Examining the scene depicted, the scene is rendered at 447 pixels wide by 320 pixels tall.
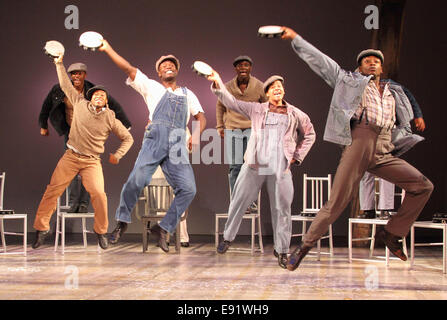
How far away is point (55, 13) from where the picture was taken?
8.41 meters

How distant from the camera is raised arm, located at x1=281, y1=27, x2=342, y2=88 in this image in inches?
157

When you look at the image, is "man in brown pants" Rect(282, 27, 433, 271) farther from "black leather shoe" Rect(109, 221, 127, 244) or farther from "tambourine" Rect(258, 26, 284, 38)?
"black leather shoe" Rect(109, 221, 127, 244)

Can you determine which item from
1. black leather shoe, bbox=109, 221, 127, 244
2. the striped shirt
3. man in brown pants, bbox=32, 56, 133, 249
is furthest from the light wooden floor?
the striped shirt

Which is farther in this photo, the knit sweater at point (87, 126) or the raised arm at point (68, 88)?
the knit sweater at point (87, 126)

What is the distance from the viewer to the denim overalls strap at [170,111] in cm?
467

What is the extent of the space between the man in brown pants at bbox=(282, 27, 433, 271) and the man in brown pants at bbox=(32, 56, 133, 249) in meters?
2.23

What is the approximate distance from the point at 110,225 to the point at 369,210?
4114 mm

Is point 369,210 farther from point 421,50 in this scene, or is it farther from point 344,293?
point 421,50

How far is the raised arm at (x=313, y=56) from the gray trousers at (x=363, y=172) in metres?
0.42

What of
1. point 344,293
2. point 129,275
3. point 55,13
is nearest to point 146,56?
point 55,13

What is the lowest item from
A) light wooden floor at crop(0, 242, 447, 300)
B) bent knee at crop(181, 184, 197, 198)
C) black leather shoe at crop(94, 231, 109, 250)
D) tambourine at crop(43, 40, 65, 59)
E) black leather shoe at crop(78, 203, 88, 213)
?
light wooden floor at crop(0, 242, 447, 300)

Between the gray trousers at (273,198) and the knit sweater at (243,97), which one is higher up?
the knit sweater at (243,97)

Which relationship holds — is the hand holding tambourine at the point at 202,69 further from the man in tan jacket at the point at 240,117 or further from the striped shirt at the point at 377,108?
the man in tan jacket at the point at 240,117

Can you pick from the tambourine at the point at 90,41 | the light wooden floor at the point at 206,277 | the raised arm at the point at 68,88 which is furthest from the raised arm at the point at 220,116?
the tambourine at the point at 90,41
